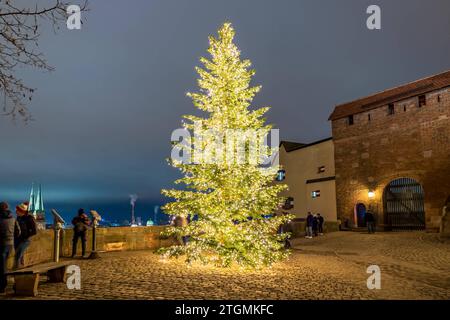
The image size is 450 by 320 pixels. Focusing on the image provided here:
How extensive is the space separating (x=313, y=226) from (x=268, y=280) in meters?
16.1

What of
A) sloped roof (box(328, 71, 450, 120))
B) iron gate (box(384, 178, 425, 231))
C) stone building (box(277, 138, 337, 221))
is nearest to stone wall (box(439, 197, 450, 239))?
iron gate (box(384, 178, 425, 231))

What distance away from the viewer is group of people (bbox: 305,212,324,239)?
23234mm

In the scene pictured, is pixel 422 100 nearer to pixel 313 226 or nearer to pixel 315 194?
pixel 313 226

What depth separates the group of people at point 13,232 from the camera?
7.12 meters

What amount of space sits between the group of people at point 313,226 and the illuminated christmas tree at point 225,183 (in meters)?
12.4

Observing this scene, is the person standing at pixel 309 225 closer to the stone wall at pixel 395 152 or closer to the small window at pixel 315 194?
the stone wall at pixel 395 152

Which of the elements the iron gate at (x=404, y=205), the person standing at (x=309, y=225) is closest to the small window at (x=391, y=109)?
the iron gate at (x=404, y=205)

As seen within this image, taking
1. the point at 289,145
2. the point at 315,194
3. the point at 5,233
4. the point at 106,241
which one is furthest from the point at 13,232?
the point at 289,145

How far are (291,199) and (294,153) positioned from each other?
4.32 metres

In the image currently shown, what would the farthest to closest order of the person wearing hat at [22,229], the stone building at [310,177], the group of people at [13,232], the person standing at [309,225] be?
1. the stone building at [310,177]
2. the person standing at [309,225]
3. the person wearing hat at [22,229]
4. the group of people at [13,232]
